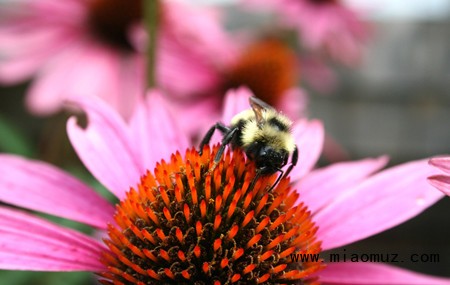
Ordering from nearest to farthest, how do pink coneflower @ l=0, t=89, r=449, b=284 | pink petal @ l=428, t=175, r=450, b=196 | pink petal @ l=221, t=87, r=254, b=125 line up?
pink petal @ l=428, t=175, r=450, b=196 < pink coneflower @ l=0, t=89, r=449, b=284 < pink petal @ l=221, t=87, r=254, b=125

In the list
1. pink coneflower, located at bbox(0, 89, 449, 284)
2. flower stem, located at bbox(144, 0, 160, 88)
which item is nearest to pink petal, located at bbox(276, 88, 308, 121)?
flower stem, located at bbox(144, 0, 160, 88)

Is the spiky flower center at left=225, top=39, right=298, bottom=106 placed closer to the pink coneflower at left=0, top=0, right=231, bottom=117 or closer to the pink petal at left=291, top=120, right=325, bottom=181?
the pink coneflower at left=0, top=0, right=231, bottom=117

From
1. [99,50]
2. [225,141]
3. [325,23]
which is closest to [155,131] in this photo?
[225,141]

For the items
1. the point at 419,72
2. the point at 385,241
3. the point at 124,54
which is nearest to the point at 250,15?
the point at 419,72

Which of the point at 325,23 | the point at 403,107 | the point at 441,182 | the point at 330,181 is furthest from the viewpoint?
the point at 403,107

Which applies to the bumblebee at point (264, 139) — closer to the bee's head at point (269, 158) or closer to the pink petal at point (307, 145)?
the bee's head at point (269, 158)

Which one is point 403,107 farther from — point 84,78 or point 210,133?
point 210,133
